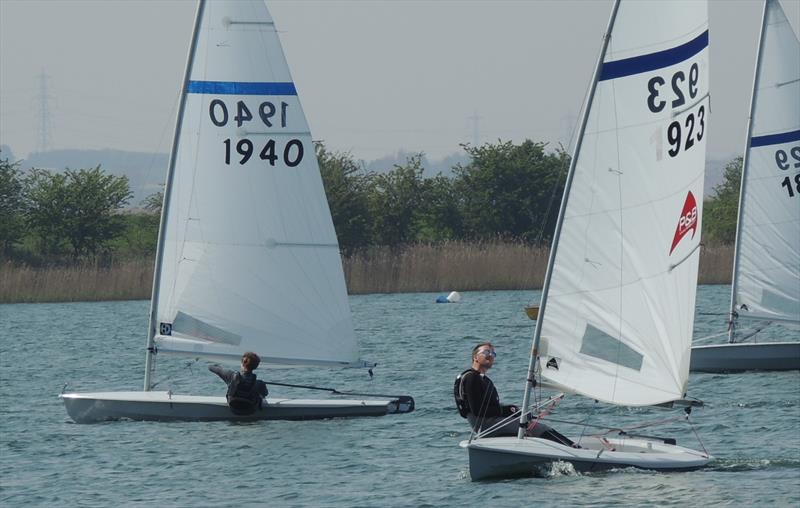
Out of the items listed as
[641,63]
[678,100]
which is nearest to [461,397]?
[678,100]

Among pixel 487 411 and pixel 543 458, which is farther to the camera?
pixel 487 411

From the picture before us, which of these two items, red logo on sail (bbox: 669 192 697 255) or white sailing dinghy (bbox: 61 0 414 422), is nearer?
red logo on sail (bbox: 669 192 697 255)

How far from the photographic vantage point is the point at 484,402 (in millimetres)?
16594

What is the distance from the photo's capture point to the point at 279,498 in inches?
651

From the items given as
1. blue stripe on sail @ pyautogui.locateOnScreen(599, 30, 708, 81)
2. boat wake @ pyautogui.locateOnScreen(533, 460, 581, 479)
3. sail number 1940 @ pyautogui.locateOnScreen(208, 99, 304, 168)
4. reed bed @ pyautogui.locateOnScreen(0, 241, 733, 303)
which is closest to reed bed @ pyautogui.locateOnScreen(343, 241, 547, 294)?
reed bed @ pyautogui.locateOnScreen(0, 241, 733, 303)

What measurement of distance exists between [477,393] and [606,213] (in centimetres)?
237

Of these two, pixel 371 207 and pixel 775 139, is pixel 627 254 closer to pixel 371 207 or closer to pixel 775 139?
pixel 775 139

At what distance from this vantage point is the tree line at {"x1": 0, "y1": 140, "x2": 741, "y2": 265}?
61.3 m

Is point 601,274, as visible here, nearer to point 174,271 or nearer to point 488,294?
point 174,271

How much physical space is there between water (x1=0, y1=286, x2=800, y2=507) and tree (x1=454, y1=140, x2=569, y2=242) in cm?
3465

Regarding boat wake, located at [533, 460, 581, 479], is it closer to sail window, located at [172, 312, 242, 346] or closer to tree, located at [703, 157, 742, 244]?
sail window, located at [172, 312, 242, 346]

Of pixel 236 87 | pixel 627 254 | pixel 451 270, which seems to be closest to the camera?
pixel 627 254

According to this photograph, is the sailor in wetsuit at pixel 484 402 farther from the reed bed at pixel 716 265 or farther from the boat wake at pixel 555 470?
the reed bed at pixel 716 265

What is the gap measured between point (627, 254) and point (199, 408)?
7.62 meters
